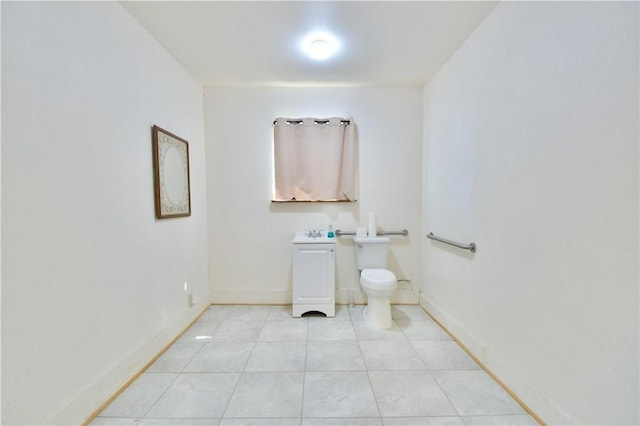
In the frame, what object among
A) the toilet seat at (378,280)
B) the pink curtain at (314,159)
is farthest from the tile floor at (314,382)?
the pink curtain at (314,159)

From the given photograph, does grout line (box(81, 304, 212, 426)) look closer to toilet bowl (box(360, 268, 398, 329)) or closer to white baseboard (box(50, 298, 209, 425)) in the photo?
white baseboard (box(50, 298, 209, 425))

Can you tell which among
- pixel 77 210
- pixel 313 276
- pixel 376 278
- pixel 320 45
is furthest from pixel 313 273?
pixel 320 45

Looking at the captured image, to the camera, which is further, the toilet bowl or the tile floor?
the toilet bowl

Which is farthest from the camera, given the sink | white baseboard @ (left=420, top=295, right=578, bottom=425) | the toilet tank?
the toilet tank

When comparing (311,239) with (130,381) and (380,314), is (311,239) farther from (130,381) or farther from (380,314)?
(130,381)

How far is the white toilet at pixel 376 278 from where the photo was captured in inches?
89.7

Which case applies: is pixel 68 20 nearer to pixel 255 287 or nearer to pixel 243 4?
pixel 243 4

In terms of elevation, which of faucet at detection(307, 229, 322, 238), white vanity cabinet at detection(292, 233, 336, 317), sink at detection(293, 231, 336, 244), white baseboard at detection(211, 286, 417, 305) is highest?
faucet at detection(307, 229, 322, 238)

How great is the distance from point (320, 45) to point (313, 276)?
6.54ft

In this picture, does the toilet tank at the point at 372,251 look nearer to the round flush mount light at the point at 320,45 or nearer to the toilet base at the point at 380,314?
the toilet base at the point at 380,314

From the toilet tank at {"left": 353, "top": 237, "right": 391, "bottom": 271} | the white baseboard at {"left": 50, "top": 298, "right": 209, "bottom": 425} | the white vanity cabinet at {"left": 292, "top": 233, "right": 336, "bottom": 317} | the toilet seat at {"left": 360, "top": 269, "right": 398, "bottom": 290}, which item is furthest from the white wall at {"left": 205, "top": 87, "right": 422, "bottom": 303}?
the white baseboard at {"left": 50, "top": 298, "right": 209, "bottom": 425}

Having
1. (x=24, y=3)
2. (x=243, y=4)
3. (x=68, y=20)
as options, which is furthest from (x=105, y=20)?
(x=243, y=4)

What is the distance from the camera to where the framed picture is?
1944 mm

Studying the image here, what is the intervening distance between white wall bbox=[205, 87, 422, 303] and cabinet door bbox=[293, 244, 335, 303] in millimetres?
353
